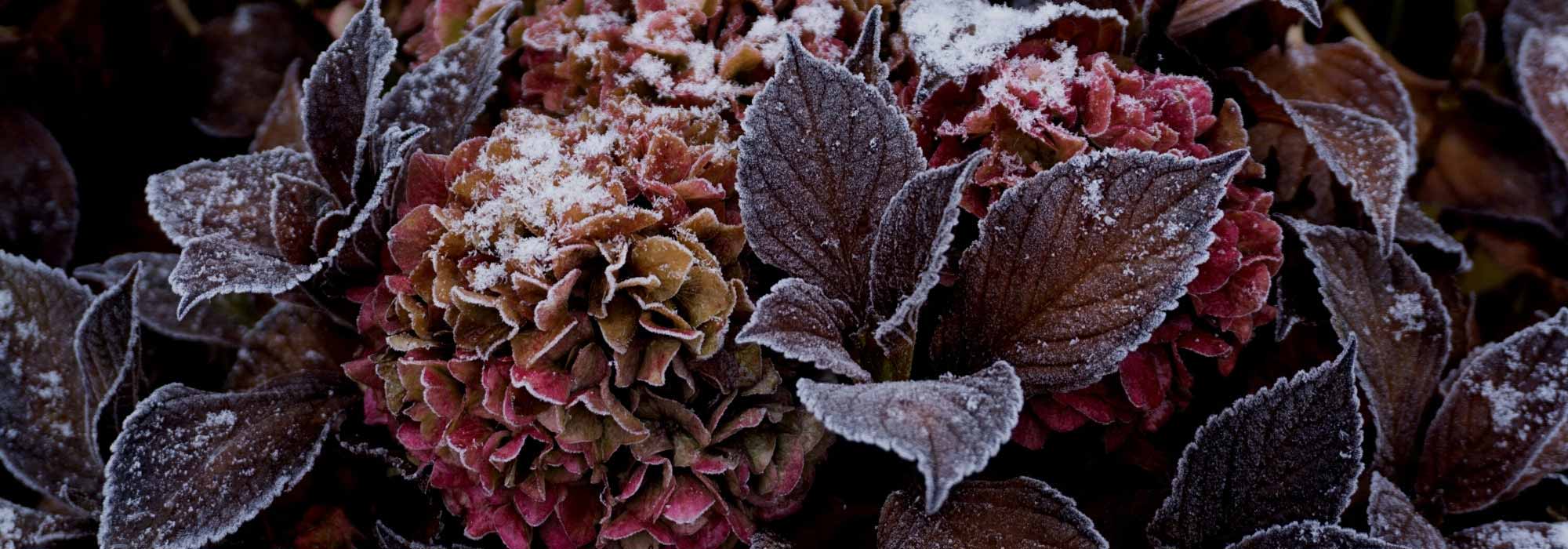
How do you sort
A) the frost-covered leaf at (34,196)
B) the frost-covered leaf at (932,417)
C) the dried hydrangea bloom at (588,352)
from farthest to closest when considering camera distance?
1. the frost-covered leaf at (34,196)
2. the dried hydrangea bloom at (588,352)
3. the frost-covered leaf at (932,417)

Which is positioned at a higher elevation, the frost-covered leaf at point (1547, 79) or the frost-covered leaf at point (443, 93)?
the frost-covered leaf at point (443, 93)

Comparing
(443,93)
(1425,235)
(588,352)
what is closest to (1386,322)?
(1425,235)

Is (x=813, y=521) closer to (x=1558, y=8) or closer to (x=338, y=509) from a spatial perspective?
(x=338, y=509)

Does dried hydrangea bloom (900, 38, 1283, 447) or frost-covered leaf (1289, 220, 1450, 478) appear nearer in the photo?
dried hydrangea bloom (900, 38, 1283, 447)

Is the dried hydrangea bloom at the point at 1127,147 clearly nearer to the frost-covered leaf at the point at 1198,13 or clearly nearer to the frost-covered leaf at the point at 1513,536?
the frost-covered leaf at the point at 1198,13

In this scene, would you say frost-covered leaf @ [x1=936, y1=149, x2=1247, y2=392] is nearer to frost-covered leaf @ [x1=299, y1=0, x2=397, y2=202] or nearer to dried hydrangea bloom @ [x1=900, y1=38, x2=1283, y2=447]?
dried hydrangea bloom @ [x1=900, y1=38, x2=1283, y2=447]

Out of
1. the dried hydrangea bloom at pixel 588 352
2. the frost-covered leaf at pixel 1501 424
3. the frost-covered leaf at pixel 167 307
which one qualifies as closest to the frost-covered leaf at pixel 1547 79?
the frost-covered leaf at pixel 1501 424

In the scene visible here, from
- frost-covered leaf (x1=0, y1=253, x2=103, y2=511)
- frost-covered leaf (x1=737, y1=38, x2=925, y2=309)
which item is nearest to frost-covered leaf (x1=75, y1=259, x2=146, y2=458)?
frost-covered leaf (x1=0, y1=253, x2=103, y2=511)
